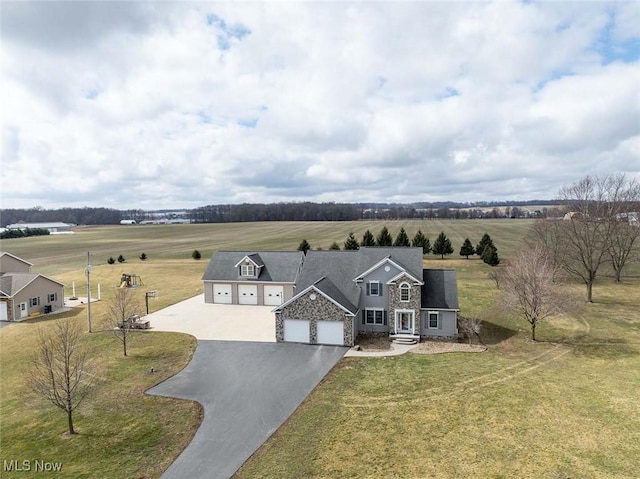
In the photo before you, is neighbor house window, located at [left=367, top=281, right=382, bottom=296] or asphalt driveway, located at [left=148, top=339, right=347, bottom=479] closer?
asphalt driveway, located at [left=148, top=339, right=347, bottom=479]

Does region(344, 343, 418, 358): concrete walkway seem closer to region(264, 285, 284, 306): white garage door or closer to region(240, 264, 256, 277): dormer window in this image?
region(264, 285, 284, 306): white garage door

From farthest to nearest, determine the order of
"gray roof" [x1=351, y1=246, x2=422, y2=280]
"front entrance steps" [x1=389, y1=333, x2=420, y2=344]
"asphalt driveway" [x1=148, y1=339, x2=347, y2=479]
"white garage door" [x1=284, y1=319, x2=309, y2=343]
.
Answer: "gray roof" [x1=351, y1=246, x2=422, y2=280], "white garage door" [x1=284, y1=319, x2=309, y2=343], "front entrance steps" [x1=389, y1=333, x2=420, y2=344], "asphalt driveway" [x1=148, y1=339, x2=347, y2=479]

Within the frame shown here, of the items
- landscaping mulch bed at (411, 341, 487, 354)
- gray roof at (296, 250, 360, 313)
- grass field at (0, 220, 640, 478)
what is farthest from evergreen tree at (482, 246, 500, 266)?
landscaping mulch bed at (411, 341, 487, 354)

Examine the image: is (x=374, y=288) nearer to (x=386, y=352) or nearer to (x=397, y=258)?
(x=397, y=258)

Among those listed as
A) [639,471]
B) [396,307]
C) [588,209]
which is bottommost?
[639,471]

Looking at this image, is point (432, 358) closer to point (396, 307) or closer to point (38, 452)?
point (396, 307)

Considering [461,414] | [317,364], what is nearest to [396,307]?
[317,364]

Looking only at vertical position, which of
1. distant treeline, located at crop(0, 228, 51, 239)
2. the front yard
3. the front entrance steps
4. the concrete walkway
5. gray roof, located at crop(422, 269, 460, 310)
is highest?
distant treeline, located at crop(0, 228, 51, 239)
